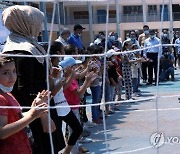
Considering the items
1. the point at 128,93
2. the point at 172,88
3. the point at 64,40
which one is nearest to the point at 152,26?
the point at 172,88

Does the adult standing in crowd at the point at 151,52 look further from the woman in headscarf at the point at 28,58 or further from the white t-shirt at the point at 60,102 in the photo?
the woman in headscarf at the point at 28,58

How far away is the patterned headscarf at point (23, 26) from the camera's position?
2402mm

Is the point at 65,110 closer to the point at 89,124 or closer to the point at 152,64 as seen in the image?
the point at 89,124

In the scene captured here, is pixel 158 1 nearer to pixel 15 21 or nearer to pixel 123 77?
pixel 123 77

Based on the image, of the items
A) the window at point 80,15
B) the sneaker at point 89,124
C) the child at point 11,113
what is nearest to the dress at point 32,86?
the child at point 11,113

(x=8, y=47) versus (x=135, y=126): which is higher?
(x=8, y=47)

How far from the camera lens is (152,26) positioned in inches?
835

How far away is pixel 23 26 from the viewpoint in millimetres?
2445

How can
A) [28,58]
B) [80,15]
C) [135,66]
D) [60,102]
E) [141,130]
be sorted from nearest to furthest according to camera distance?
[28,58] < [60,102] < [141,130] < [135,66] < [80,15]

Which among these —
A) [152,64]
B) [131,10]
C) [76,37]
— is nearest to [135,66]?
[76,37]

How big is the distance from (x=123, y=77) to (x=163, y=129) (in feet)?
7.30

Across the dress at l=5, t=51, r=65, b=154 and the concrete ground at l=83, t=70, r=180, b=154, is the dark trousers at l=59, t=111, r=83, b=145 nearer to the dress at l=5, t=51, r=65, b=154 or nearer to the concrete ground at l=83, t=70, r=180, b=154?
the concrete ground at l=83, t=70, r=180, b=154

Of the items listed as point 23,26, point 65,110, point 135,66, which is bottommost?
point 65,110

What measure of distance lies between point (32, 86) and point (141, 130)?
272 centimetres
